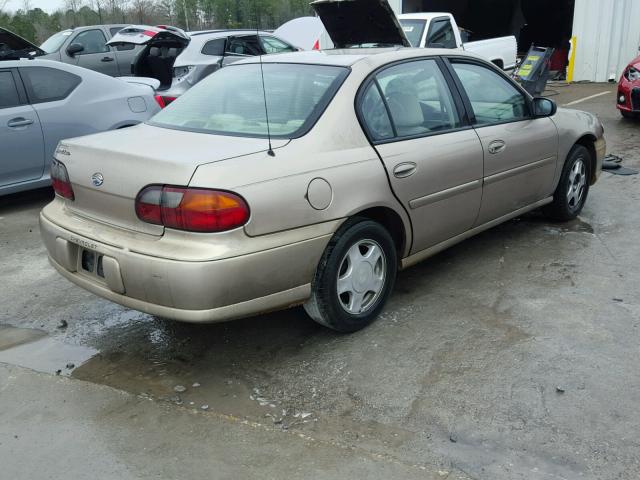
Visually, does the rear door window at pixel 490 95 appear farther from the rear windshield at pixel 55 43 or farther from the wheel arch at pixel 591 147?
the rear windshield at pixel 55 43

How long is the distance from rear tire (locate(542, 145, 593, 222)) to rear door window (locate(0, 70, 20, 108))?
507cm

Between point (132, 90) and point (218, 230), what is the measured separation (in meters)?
4.80

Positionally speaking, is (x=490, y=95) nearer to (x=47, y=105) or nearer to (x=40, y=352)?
(x=40, y=352)

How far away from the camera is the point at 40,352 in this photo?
12.2 feet

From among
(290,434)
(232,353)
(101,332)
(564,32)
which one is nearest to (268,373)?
(232,353)

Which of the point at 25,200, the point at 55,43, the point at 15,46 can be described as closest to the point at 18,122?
the point at 25,200

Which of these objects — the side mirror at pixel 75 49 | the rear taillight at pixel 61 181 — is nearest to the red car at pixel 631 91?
the rear taillight at pixel 61 181

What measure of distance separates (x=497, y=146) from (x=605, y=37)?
12.0m

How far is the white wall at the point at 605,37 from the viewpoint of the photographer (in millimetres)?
14148

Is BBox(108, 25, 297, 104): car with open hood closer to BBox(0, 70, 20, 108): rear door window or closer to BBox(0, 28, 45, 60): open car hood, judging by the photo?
BBox(0, 28, 45, 60): open car hood

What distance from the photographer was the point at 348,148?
3496 mm

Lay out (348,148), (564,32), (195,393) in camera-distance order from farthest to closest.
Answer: (564,32), (348,148), (195,393)

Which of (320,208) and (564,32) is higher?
(320,208)

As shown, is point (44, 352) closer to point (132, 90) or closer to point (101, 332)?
point (101, 332)
